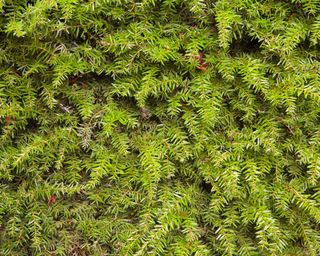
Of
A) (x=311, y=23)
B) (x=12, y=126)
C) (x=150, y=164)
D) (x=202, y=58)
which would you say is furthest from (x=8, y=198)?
(x=311, y=23)

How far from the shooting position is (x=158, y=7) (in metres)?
1.24

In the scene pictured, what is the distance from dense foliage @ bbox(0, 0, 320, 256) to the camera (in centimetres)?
121

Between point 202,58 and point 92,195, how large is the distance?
1.84 ft

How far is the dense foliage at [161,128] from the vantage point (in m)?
1.21

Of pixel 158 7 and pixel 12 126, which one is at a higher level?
pixel 158 7

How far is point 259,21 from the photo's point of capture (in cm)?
121

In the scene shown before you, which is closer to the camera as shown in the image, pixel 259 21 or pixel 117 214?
pixel 259 21

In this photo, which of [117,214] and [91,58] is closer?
[91,58]

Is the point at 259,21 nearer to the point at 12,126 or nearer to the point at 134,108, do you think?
the point at 134,108

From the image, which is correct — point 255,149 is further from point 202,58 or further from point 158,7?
point 158,7

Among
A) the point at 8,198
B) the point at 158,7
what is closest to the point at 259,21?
the point at 158,7

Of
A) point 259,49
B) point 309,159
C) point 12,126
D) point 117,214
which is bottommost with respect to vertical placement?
point 117,214

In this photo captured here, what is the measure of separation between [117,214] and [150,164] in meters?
0.24

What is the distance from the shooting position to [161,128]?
1291mm
